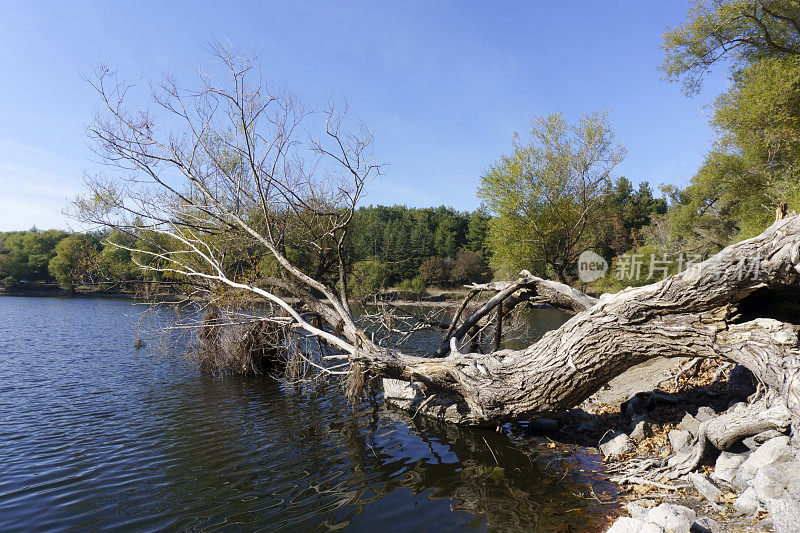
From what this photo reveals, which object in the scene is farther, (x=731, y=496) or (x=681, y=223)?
(x=681, y=223)

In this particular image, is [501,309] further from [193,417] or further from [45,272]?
[45,272]

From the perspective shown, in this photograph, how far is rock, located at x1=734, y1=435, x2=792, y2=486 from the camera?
395cm

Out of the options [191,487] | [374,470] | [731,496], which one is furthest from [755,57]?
[191,487]

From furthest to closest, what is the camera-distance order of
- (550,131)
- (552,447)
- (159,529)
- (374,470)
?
(550,131) → (552,447) → (374,470) → (159,529)

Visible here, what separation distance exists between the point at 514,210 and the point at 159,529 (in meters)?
19.7

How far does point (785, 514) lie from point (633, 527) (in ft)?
3.61

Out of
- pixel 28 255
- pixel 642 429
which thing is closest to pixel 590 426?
pixel 642 429

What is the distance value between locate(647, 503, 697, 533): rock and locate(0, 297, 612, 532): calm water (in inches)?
30.8

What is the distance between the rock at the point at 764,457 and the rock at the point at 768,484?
19 cm

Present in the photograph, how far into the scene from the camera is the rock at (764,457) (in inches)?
156

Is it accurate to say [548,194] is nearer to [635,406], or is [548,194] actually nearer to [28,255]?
[635,406]

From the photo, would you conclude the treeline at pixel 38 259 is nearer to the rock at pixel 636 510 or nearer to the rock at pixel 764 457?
the rock at pixel 636 510

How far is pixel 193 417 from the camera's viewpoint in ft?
28.2

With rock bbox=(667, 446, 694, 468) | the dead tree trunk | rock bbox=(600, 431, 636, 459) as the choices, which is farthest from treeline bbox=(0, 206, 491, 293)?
rock bbox=(667, 446, 694, 468)
